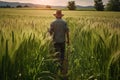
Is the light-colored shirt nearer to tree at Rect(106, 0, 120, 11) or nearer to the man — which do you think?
the man

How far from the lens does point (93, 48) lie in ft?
22.6

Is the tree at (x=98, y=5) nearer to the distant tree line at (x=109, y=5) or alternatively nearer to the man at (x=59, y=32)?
the distant tree line at (x=109, y=5)

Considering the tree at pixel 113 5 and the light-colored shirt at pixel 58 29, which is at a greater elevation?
the light-colored shirt at pixel 58 29

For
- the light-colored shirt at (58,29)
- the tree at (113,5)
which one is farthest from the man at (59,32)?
the tree at (113,5)

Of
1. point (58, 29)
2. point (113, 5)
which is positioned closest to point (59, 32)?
point (58, 29)

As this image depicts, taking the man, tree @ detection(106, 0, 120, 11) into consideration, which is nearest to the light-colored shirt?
the man

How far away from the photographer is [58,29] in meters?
8.70

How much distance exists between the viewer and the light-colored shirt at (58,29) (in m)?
8.66

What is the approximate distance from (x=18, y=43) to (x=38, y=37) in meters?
3.21

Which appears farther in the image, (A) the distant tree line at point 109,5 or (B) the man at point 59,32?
(A) the distant tree line at point 109,5

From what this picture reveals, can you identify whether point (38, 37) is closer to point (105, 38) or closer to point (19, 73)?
point (105, 38)

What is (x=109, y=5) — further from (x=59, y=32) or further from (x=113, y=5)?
(x=59, y=32)

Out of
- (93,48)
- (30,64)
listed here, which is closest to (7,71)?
(30,64)

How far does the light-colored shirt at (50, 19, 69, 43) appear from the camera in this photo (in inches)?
341
